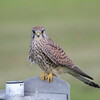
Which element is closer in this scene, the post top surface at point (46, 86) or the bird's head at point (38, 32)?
the post top surface at point (46, 86)

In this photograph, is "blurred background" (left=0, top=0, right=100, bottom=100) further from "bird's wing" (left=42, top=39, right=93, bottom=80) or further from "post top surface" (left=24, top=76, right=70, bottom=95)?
"post top surface" (left=24, top=76, right=70, bottom=95)

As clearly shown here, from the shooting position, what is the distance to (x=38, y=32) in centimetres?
746

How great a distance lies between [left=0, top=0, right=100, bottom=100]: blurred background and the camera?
12.5 meters

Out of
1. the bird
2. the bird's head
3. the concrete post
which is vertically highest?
the bird's head

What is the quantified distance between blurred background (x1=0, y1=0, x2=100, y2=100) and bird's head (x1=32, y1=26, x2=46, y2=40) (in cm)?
363

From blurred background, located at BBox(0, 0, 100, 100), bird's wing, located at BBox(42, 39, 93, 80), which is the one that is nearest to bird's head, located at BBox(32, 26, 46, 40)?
bird's wing, located at BBox(42, 39, 93, 80)

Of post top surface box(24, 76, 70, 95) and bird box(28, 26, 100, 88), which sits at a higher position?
bird box(28, 26, 100, 88)

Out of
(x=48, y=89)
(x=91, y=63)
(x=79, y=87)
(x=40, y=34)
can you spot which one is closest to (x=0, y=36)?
(x=91, y=63)

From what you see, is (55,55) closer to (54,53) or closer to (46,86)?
(54,53)

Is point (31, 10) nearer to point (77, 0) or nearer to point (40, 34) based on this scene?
point (77, 0)

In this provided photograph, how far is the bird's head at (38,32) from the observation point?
7.45 m

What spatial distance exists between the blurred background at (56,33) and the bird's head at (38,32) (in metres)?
3.63

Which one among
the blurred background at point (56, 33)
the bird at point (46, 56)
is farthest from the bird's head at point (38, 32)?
the blurred background at point (56, 33)

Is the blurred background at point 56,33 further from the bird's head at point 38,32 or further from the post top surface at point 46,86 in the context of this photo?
the post top surface at point 46,86
